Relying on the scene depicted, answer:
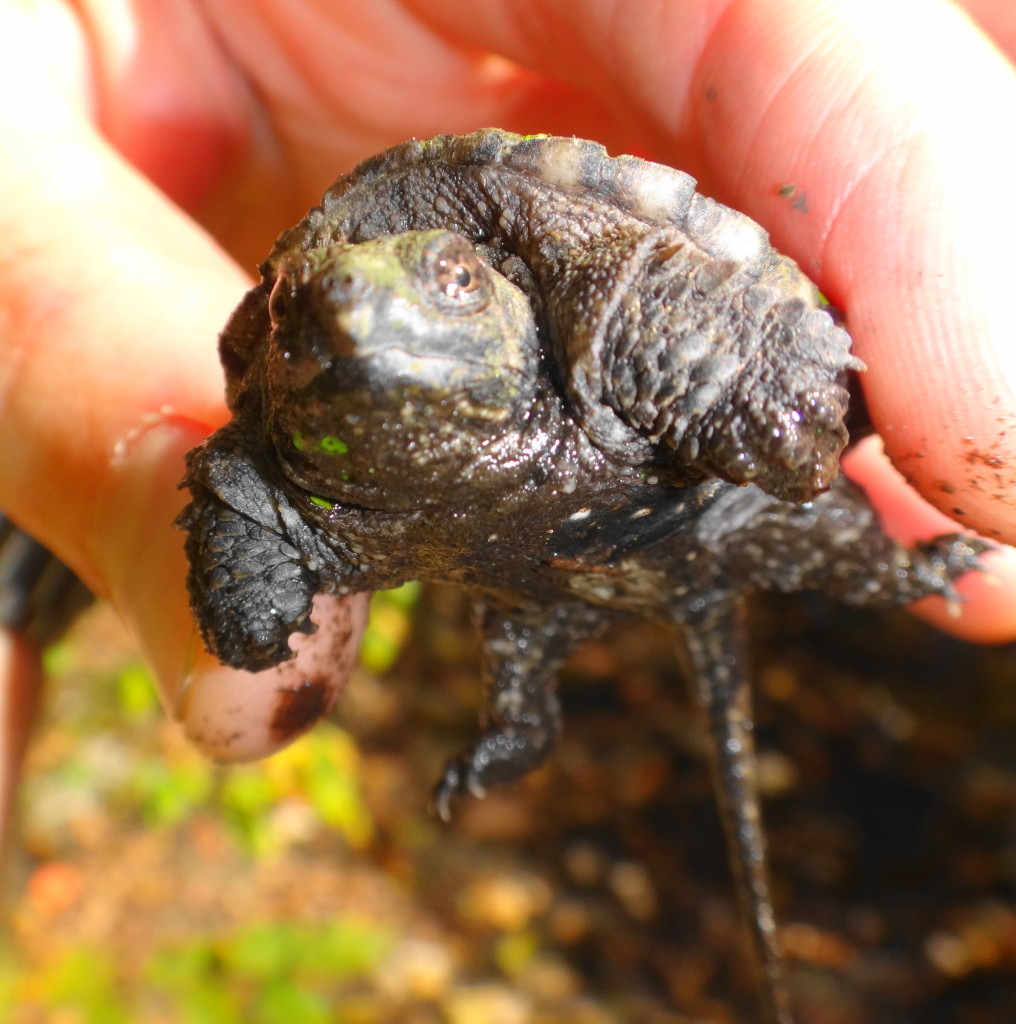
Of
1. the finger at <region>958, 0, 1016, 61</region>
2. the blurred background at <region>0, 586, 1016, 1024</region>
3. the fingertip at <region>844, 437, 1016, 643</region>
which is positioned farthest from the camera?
the blurred background at <region>0, 586, 1016, 1024</region>

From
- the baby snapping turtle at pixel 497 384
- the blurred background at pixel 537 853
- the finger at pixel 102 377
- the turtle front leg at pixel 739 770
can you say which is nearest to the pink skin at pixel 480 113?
the finger at pixel 102 377

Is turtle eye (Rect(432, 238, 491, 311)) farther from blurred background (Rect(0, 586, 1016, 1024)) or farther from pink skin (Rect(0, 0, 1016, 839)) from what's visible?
blurred background (Rect(0, 586, 1016, 1024))

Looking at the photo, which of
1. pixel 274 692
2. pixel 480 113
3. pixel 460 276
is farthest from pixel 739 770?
pixel 480 113

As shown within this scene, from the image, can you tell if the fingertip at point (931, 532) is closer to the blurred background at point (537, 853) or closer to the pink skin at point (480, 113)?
the pink skin at point (480, 113)

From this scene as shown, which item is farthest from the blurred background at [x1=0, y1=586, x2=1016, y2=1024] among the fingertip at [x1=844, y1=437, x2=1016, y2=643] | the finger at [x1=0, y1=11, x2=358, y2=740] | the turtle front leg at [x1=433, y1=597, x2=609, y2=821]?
the finger at [x1=0, y1=11, x2=358, y2=740]

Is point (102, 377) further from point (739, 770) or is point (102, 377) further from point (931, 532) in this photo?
point (931, 532)

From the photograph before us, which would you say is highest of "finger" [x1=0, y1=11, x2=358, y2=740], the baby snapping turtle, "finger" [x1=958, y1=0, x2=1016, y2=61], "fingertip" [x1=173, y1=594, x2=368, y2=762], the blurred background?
"finger" [x1=958, y1=0, x2=1016, y2=61]
